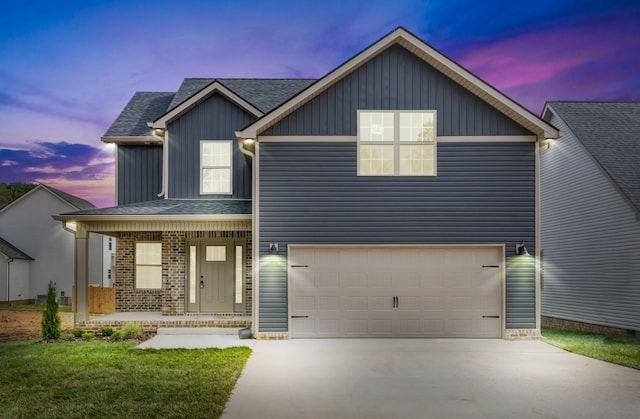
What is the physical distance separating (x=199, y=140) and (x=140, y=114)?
3325mm

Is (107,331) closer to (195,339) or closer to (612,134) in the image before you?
(195,339)

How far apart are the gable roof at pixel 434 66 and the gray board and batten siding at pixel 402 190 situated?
0.19 meters

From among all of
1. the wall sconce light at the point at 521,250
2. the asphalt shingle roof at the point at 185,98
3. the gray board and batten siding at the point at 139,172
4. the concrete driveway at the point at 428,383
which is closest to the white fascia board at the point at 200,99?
the asphalt shingle roof at the point at 185,98

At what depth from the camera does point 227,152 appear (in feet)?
52.3

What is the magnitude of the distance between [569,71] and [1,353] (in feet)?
105

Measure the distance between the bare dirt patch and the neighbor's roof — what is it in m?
3.39

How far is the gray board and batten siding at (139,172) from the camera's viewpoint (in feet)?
54.9

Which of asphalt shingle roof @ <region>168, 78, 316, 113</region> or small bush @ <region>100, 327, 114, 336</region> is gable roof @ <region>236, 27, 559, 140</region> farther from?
small bush @ <region>100, 327, 114, 336</region>

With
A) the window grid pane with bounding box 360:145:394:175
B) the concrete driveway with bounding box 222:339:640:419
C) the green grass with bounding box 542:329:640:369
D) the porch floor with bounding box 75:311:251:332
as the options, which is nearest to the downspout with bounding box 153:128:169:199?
the porch floor with bounding box 75:311:251:332

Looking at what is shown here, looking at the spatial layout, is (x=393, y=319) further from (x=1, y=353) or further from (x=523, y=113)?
(x=1, y=353)

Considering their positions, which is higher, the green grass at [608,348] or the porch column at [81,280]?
the porch column at [81,280]

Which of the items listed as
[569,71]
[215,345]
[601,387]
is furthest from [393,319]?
[569,71]

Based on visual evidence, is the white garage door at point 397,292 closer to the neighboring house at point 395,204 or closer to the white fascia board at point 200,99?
the neighboring house at point 395,204

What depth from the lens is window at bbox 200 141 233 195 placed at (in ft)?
52.0
